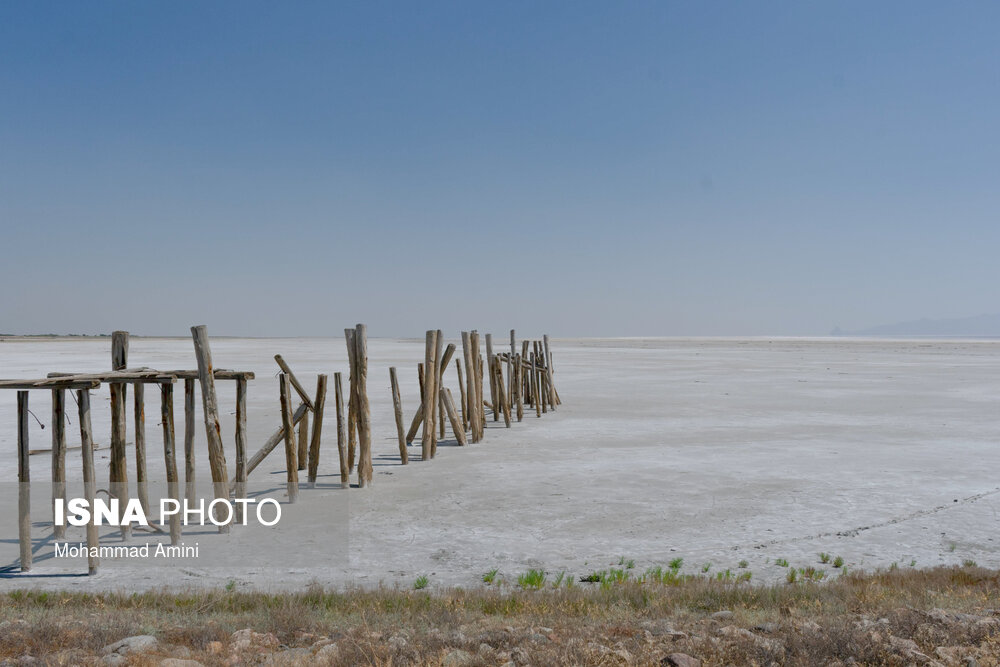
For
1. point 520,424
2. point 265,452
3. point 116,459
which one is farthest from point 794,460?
point 116,459

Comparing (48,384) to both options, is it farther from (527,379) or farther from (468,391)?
(527,379)

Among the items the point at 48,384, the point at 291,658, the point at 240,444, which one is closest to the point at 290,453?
the point at 240,444

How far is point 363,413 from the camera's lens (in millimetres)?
11062

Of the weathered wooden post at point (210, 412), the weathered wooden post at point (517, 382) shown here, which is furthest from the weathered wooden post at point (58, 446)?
the weathered wooden post at point (517, 382)

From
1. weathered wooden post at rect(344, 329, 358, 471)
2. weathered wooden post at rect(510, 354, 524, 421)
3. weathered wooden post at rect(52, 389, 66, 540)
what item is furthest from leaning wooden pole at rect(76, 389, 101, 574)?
weathered wooden post at rect(510, 354, 524, 421)

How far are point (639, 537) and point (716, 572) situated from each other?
132 centimetres

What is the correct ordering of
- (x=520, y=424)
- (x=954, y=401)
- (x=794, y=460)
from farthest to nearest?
A: (x=954, y=401) → (x=520, y=424) → (x=794, y=460)

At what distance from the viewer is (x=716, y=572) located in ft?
24.3

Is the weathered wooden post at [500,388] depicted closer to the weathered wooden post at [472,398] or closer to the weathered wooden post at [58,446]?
the weathered wooden post at [472,398]

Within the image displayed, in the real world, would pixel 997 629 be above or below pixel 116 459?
below

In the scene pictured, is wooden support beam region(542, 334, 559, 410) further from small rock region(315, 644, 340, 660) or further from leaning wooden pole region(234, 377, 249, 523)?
small rock region(315, 644, 340, 660)

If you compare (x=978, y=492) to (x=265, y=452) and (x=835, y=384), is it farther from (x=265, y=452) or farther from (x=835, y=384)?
(x=835, y=384)

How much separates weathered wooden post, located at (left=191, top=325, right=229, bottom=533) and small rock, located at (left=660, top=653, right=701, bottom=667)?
5356 mm

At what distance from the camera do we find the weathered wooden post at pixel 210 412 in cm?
855
